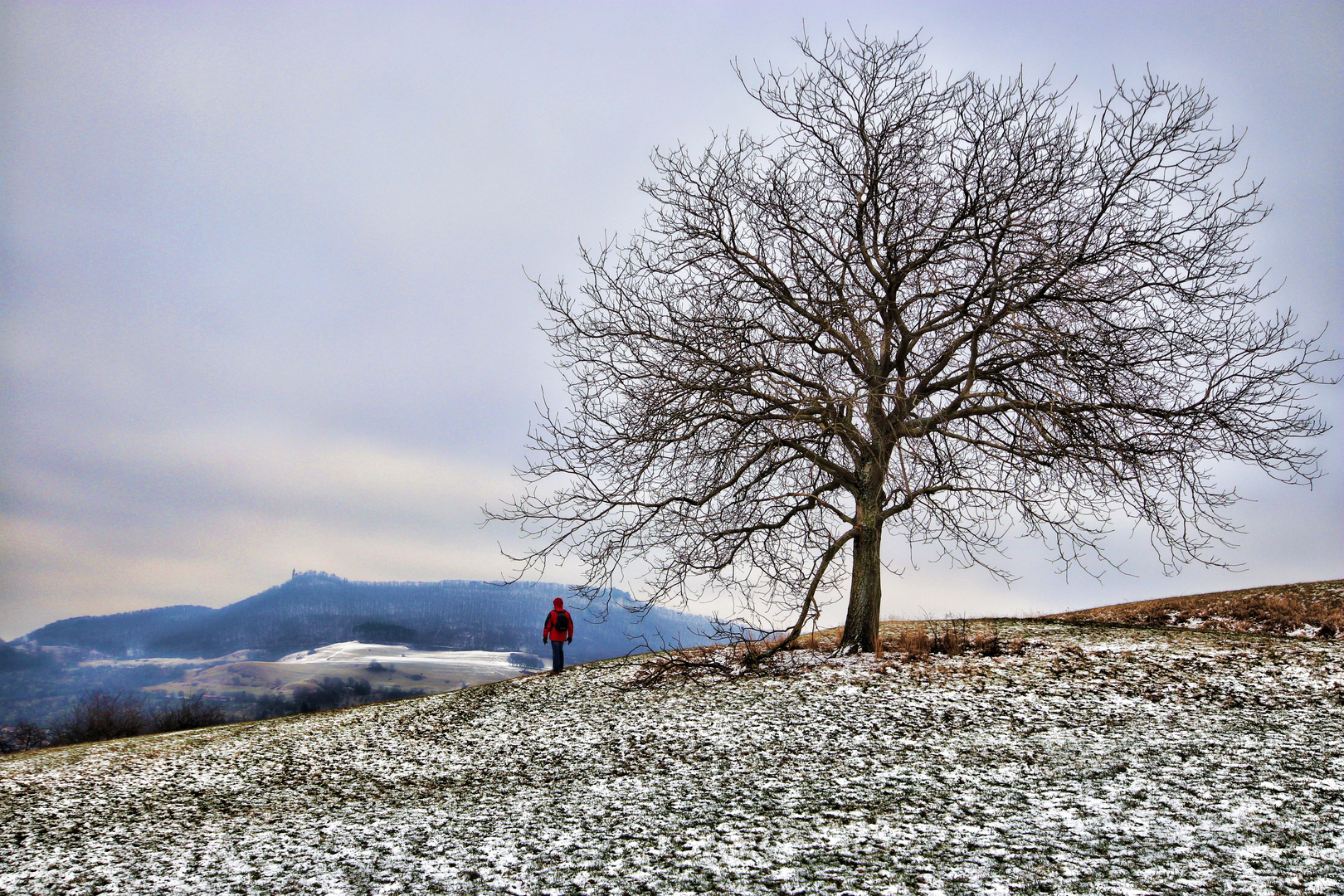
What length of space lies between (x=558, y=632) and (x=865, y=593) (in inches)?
284

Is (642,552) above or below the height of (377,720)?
above

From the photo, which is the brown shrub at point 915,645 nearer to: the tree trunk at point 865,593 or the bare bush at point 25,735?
the tree trunk at point 865,593

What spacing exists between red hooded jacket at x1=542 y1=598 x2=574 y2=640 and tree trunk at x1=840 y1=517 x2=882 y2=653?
21.6ft

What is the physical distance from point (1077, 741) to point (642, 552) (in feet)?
22.5

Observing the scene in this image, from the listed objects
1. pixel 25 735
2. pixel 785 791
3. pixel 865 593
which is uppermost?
pixel 865 593

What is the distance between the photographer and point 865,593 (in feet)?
45.5

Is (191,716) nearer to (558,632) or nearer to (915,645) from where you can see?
(558,632)

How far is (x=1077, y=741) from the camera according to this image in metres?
8.81

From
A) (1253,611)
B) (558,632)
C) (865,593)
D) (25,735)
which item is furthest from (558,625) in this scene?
(25,735)

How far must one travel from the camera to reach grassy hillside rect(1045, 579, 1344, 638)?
1529 centimetres

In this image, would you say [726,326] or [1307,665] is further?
[726,326]

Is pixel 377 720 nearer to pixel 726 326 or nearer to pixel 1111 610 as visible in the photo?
pixel 726 326

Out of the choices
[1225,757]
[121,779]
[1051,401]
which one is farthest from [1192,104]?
[121,779]

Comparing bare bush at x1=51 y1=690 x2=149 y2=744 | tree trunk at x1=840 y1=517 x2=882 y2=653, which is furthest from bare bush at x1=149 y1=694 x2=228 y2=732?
tree trunk at x1=840 y1=517 x2=882 y2=653
